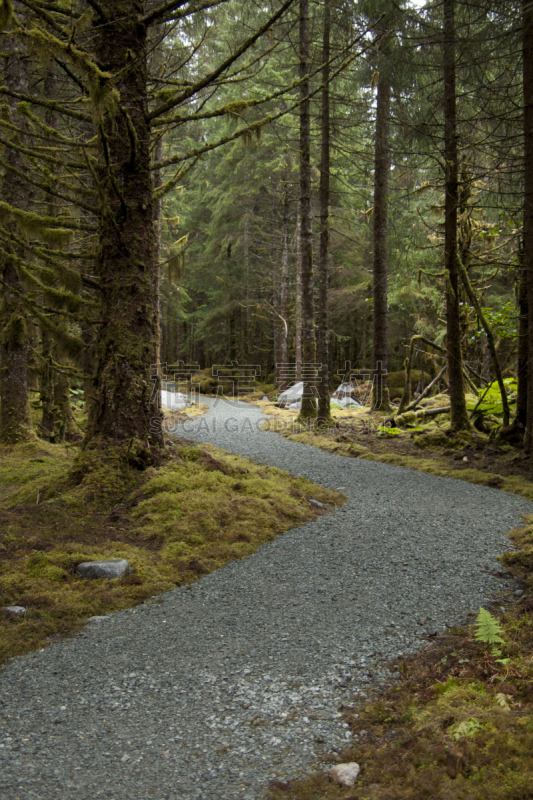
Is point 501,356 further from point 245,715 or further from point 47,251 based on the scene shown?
point 245,715

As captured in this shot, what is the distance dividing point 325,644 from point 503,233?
9.87 metres

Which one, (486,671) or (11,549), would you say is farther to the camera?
(11,549)

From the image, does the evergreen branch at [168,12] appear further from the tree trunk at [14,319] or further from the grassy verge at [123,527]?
the grassy verge at [123,527]

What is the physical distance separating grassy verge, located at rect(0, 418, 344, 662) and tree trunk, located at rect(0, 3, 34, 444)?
1744 mm

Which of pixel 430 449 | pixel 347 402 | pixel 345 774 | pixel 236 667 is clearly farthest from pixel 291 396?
pixel 345 774

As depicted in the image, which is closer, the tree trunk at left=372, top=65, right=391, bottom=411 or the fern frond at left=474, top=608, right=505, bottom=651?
the fern frond at left=474, top=608, right=505, bottom=651

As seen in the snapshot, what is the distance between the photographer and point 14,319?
8.35 m

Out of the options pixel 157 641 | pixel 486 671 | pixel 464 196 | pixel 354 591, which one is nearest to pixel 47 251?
pixel 157 641

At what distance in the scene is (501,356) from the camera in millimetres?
20328

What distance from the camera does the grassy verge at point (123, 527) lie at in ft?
12.7

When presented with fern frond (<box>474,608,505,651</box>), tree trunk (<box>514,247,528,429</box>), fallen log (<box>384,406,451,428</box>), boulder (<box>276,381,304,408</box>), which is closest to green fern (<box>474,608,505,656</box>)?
fern frond (<box>474,608,505,651</box>)

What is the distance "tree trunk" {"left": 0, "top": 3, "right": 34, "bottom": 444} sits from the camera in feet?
27.9

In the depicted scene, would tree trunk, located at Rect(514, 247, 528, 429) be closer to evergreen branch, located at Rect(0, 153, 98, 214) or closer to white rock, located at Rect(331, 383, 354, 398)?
evergreen branch, located at Rect(0, 153, 98, 214)

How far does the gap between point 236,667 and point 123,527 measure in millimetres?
2479
